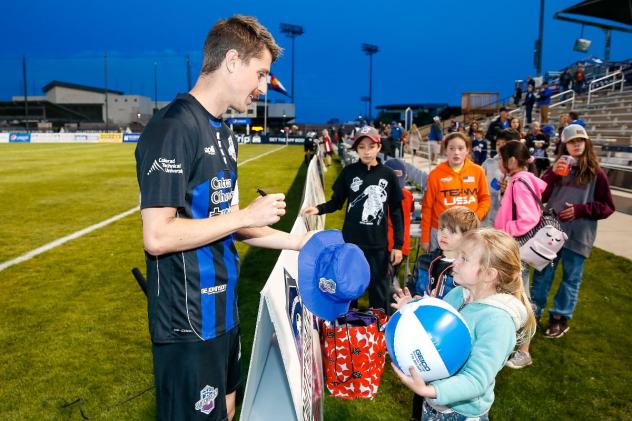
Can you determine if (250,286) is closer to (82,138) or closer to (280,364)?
(280,364)

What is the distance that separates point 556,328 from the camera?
18.0 feet

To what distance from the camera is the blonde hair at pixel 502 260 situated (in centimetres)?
242

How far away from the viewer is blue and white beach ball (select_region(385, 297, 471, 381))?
2.02 meters

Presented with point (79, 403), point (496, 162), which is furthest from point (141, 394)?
point (496, 162)

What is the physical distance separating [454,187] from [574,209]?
1223mm

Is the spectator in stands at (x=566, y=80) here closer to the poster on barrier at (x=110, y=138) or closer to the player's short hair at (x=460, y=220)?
the player's short hair at (x=460, y=220)

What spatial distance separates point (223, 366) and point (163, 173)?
986 mm

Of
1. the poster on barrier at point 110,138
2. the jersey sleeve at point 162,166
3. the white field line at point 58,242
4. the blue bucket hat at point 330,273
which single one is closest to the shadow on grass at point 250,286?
the blue bucket hat at point 330,273

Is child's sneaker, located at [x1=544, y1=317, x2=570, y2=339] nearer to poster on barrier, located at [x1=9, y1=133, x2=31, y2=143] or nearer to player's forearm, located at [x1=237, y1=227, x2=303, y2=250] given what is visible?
player's forearm, located at [x1=237, y1=227, x2=303, y2=250]

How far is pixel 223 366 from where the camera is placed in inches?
91.7

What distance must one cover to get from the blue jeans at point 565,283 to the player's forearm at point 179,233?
4.47 meters

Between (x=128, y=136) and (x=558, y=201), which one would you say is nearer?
(x=558, y=201)

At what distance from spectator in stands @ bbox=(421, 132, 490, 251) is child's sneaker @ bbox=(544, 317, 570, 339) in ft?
4.79

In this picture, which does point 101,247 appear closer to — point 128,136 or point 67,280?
point 67,280
